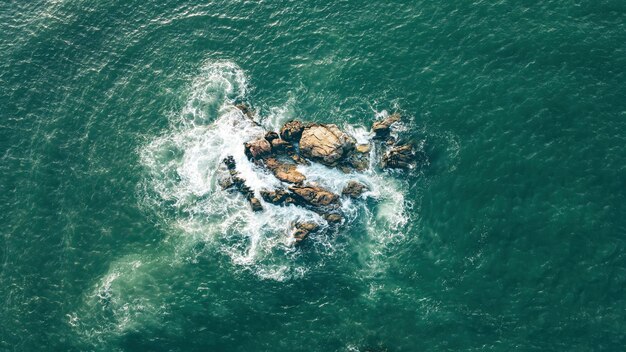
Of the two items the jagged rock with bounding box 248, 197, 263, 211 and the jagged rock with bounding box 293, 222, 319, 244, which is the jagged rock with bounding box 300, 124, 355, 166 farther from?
the jagged rock with bounding box 248, 197, 263, 211

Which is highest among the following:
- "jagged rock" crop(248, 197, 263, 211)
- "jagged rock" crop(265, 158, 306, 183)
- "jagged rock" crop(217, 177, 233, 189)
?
"jagged rock" crop(265, 158, 306, 183)

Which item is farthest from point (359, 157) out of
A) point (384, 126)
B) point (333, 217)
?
point (333, 217)

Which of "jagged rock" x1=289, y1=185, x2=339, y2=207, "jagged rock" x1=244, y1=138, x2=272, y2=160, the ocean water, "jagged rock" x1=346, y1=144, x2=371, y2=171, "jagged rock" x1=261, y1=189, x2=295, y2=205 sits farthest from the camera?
"jagged rock" x1=244, y1=138, x2=272, y2=160

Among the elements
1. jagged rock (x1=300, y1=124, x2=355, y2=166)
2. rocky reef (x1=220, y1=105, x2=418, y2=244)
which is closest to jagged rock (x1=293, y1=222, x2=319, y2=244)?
rocky reef (x1=220, y1=105, x2=418, y2=244)

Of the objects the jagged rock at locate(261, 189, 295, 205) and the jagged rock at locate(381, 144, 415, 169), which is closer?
the jagged rock at locate(381, 144, 415, 169)

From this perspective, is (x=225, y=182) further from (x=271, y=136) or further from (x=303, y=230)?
(x=303, y=230)

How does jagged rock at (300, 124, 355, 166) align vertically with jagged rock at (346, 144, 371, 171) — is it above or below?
above
